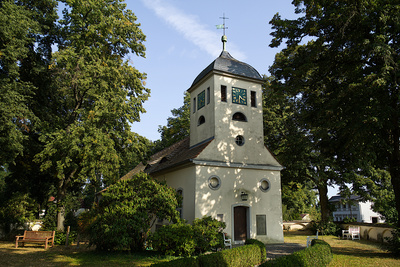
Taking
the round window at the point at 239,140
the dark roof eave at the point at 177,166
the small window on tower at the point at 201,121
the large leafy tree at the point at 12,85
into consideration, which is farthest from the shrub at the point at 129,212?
the large leafy tree at the point at 12,85

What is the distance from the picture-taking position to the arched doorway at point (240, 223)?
17047 mm

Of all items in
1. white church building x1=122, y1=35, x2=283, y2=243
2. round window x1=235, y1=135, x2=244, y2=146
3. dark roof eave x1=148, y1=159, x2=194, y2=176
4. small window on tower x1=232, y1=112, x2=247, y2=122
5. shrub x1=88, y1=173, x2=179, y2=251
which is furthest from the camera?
small window on tower x1=232, y1=112, x2=247, y2=122

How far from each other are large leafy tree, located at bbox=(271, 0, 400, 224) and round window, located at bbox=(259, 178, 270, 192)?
472 centimetres

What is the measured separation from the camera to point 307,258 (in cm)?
945

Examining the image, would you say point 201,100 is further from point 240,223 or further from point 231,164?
point 240,223

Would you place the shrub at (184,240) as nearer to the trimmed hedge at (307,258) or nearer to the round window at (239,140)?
the trimmed hedge at (307,258)

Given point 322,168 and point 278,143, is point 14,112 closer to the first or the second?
point 278,143

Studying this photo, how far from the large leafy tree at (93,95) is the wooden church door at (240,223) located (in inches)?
303

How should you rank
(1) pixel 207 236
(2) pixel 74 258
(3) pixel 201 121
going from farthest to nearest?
1. (3) pixel 201 121
2. (1) pixel 207 236
3. (2) pixel 74 258

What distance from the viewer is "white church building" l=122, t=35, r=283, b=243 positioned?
1667cm

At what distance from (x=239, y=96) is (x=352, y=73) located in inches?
295

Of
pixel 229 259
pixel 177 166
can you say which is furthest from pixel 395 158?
pixel 177 166

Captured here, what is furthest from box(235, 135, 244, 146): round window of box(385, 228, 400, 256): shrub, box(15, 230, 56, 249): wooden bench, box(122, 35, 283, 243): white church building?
box(15, 230, 56, 249): wooden bench

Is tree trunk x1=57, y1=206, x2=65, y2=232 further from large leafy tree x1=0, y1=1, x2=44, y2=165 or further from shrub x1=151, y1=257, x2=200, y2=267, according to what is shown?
shrub x1=151, y1=257, x2=200, y2=267
